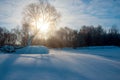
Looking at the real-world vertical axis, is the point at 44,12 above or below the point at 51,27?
above

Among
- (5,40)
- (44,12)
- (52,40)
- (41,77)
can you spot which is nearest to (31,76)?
(41,77)

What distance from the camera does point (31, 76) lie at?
568cm

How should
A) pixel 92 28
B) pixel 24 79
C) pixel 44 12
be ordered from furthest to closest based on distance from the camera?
pixel 92 28 → pixel 44 12 → pixel 24 79

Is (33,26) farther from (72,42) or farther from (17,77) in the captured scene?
(17,77)

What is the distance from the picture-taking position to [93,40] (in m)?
49.2

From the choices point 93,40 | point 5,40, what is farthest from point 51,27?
point 5,40

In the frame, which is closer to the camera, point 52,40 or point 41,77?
point 41,77

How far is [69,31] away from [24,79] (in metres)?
Answer: 49.0

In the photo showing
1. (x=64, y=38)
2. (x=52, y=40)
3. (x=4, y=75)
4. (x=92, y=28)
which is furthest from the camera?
(x=92, y=28)

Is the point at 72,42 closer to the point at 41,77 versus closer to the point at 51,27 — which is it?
the point at 51,27

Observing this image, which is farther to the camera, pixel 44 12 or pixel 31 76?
pixel 44 12

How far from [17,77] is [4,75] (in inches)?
20.6

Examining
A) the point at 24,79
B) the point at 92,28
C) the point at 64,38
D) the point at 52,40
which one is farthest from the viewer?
the point at 92,28

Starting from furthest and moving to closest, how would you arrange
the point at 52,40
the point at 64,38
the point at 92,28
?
1. the point at 92,28
2. the point at 64,38
3. the point at 52,40
